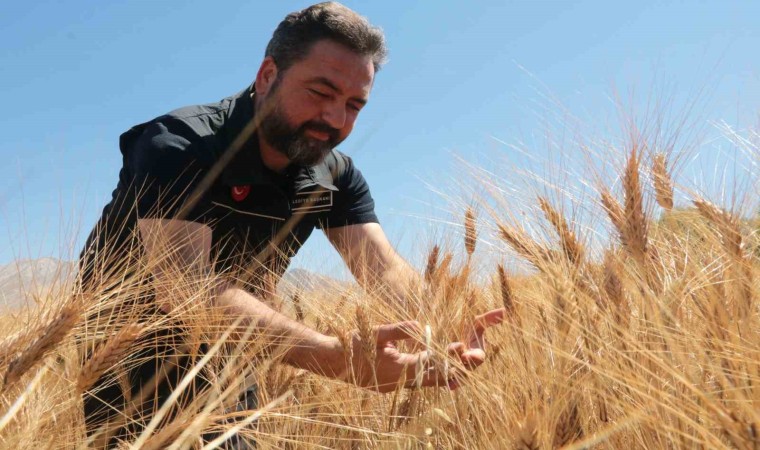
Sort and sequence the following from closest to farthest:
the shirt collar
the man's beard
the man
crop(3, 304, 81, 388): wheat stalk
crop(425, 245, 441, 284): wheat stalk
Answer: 1. crop(3, 304, 81, 388): wheat stalk
2. the man
3. crop(425, 245, 441, 284): wheat stalk
4. the shirt collar
5. the man's beard

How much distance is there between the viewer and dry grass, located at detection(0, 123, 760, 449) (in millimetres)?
757

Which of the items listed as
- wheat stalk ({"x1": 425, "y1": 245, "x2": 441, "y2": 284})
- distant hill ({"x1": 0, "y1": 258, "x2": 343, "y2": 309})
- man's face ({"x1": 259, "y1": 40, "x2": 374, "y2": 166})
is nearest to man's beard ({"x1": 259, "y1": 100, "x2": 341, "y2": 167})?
man's face ({"x1": 259, "y1": 40, "x2": 374, "y2": 166})

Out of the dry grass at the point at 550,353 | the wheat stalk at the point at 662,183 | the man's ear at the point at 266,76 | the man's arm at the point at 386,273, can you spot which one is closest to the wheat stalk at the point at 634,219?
the dry grass at the point at 550,353

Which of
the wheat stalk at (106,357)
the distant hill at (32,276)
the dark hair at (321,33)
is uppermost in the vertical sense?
the dark hair at (321,33)

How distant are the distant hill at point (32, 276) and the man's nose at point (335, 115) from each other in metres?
1.24

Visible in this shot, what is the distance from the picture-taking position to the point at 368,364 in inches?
52.2

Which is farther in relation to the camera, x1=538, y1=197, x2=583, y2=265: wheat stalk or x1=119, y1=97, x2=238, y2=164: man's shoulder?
x1=119, y1=97, x2=238, y2=164: man's shoulder

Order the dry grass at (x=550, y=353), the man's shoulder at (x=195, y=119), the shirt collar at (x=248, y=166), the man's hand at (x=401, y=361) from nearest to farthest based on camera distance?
the dry grass at (x=550, y=353), the man's hand at (x=401, y=361), the man's shoulder at (x=195, y=119), the shirt collar at (x=248, y=166)

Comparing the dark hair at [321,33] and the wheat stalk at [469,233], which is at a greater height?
the dark hair at [321,33]

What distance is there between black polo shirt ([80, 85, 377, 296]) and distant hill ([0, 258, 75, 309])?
0.28 meters

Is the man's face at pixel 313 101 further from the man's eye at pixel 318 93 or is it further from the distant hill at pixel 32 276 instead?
the distant hill at pixel 32 276

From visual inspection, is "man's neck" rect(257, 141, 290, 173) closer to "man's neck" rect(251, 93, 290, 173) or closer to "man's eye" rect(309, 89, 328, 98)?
"man's neck" rect(251, 93, 290, 173)

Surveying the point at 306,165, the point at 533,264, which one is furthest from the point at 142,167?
the point at 533,264

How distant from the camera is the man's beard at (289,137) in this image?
2.23 metres
